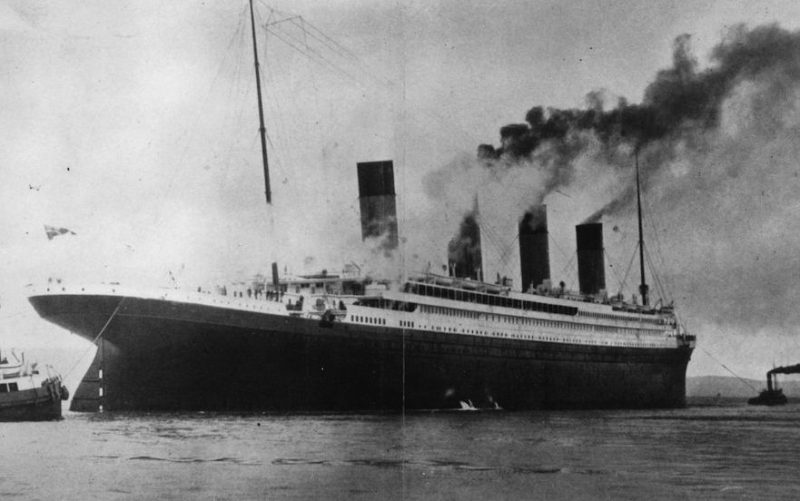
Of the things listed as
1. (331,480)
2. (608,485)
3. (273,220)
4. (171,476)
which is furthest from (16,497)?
(273,220)

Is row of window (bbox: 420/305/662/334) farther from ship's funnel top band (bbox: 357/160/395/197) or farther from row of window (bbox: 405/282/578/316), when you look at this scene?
ship's funnel top band (bbox: 357/160/395/197)

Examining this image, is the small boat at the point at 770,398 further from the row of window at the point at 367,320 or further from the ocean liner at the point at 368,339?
the row of window at the point at 367,320

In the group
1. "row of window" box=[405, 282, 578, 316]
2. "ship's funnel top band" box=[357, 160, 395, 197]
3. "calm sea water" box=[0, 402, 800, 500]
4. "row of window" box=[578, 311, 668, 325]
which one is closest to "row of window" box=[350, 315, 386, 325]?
"row of window" box=[405, 282, 578, 316]

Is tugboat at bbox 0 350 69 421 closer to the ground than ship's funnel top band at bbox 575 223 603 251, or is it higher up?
closer to the ground

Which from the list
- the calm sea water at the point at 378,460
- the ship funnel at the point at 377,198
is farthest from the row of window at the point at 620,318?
the calm sea water at the point at 378,460

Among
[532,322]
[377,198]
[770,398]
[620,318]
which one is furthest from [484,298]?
[770,398]

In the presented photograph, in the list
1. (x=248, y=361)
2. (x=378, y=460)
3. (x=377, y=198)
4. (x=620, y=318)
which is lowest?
(x=378, y=460)

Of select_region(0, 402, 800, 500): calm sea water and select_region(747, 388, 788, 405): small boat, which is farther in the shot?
select_region(747, 388, 788, 405): small boat

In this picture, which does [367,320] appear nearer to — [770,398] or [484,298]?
[484,298]
